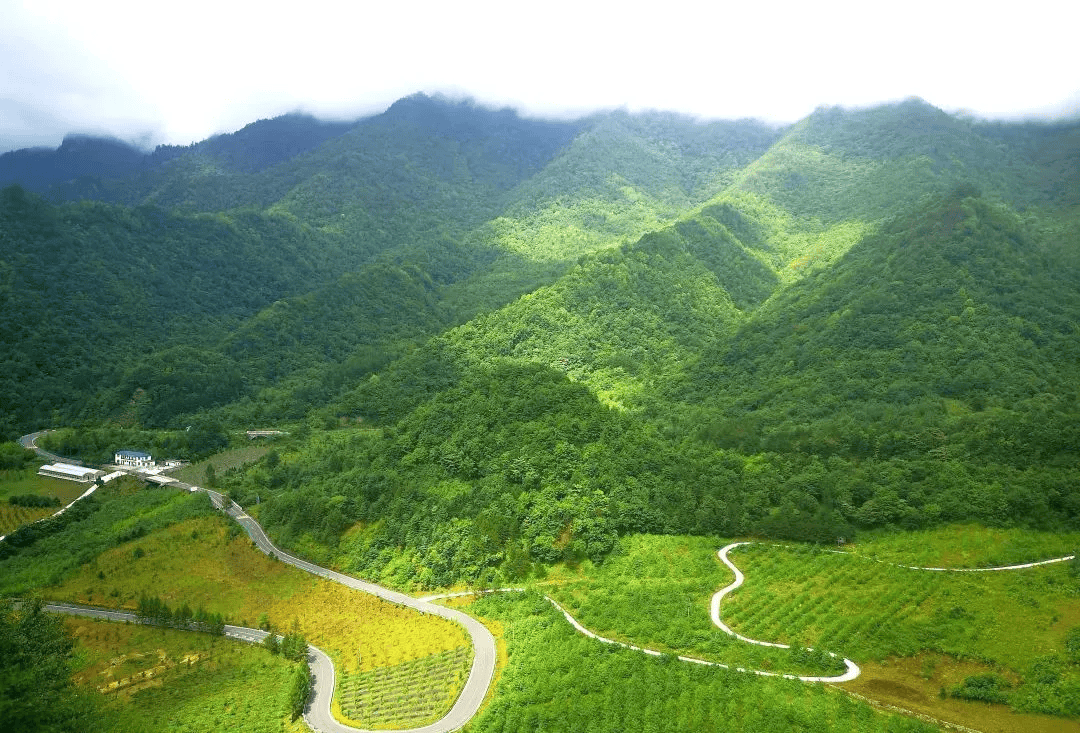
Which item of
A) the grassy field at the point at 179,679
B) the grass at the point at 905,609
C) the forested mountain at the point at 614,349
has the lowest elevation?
the grassy field at the point at 179,679

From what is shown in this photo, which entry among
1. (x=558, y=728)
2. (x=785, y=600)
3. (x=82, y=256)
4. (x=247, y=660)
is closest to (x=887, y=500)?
(x=785, y=600)

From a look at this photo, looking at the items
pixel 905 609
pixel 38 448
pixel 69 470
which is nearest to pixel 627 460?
pixel 905 609

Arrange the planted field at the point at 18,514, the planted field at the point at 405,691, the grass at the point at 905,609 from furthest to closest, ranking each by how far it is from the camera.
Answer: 1. the planted field at the point at 18,514
2. the planted field at the point at 405,691
3. the grass at the point at 905,609

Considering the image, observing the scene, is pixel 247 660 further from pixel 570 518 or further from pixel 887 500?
pixel 887 500

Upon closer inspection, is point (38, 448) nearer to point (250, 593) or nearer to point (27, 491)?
point (27, 491)

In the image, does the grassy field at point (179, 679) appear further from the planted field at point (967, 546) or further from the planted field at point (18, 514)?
the planted field at point (967, 546)

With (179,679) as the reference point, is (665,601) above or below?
above

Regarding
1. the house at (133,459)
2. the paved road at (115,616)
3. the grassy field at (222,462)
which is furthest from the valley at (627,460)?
the house at (133,459)
